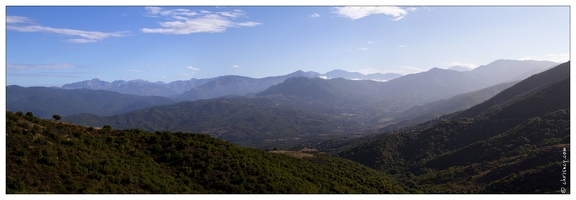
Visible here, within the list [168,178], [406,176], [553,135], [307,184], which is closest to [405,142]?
[406,176]

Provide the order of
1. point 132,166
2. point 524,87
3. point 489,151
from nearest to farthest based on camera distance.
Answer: point 132,166, point 489,151, point 524,87

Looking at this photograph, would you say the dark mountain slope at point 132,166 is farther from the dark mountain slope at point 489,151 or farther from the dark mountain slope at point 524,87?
the dark mountain slope at point 524,87

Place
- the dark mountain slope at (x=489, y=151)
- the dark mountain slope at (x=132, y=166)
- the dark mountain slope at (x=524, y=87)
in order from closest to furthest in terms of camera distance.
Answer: the dark mountain slope at (x=132, y=166) < the dark mountain slope at (x=489, y=151) < the dark mountain slope at (x=524, y=87)

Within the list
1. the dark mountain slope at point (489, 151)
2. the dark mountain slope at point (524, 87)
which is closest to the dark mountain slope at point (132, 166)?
the dark mountain slope at point (489, 151)

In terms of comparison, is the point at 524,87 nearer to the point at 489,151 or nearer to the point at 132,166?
the point at 489,151

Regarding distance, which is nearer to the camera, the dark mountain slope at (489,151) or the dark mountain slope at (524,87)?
the dark mountain slope at (489,151)

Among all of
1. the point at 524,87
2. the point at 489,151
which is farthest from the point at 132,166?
the point at 524,87
